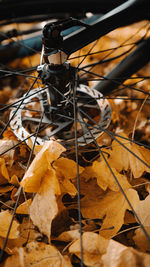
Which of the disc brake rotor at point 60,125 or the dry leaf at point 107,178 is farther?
the disc brake rotor at point 60,125

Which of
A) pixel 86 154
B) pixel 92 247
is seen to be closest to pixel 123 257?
pixel 92 247

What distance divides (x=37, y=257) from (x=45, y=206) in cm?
8

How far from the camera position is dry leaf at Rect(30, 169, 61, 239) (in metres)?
0.38

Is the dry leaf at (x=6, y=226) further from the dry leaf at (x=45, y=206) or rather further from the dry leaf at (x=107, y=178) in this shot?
the dry leaf at (x=107, y=178)

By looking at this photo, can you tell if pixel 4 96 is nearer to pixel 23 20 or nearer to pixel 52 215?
pixel 23 20

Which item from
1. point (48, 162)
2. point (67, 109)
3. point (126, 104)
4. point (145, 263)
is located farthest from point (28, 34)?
point (145, 263)

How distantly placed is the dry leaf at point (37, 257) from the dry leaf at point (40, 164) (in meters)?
0.10

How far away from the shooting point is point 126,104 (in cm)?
86

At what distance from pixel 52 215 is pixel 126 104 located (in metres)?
0.60

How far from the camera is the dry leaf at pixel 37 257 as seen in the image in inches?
13.9

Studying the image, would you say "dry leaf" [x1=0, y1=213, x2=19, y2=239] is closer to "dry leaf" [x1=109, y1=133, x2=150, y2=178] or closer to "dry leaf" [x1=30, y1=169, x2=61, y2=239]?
"dry leaf" [x1=30, y1=169, x2=61, y2=239]

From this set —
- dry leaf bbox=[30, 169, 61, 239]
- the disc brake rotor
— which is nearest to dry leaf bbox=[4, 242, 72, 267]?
dry leaf bbox=[30, 169, 61, 239]

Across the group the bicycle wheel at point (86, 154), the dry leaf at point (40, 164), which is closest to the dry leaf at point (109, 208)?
the bicycle wheel at point (86, 154)

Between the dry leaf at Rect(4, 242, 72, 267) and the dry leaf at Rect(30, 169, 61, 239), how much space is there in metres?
0.02
